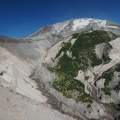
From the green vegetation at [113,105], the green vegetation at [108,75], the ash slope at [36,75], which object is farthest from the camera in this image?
the green vegetation at [108,75]

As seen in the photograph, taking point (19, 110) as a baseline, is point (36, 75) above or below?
above

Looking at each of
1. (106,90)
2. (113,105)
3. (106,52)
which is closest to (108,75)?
(106,90)

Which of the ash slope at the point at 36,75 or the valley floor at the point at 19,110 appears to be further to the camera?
the ash slope at the point at 36,75

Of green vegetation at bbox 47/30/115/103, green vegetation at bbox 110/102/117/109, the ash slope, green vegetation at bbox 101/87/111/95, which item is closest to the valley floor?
the ash slope

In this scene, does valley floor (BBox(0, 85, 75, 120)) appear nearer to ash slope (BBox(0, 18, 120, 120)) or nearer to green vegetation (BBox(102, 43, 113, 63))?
ash slope (BBox(0, 18, 120, 120))

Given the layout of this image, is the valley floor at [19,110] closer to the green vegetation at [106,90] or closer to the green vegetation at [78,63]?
the green vegetation at [78,63]

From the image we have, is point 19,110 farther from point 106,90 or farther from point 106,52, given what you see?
point 106,52

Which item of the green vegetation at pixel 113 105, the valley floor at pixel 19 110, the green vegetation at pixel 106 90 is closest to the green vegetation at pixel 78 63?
the green vegetation at pixel 106 90

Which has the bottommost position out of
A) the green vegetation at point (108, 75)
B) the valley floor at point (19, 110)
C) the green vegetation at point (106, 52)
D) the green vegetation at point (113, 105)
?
the valley floor at point (19, 110)

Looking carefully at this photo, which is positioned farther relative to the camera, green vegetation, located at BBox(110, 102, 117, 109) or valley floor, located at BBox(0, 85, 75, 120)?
green vegetation, located at BBox(110, 102, 117, 109)

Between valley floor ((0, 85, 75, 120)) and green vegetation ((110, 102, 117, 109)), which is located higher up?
green vegetation ((110, 102, 117, 109))

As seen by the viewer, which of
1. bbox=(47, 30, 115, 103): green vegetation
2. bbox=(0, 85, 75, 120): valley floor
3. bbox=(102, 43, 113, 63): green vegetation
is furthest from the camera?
bbox=(102, 43, 113, 63): green vegetation
